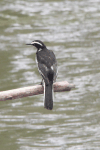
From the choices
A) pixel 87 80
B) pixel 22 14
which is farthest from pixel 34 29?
pixel 87 80

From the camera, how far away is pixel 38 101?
10977mm

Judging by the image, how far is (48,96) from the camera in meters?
6.59

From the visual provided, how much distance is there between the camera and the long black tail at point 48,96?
655 centimetres

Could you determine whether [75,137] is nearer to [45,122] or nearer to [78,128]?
[78,128]

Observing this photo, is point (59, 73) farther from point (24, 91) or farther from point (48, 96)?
point (24, 91)

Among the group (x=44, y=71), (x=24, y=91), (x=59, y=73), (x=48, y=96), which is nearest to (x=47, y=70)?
(x=44, y=71)

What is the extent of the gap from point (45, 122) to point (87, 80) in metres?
2.71

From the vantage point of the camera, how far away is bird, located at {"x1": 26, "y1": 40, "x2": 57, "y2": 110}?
21.6 feet

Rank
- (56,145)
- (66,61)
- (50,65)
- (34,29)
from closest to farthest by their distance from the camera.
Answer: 1. (50,65)
2. (56,145)
3. (66,61)
4. (34,29)

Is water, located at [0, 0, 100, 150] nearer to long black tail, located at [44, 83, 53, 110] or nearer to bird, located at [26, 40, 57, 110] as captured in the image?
bird, located at [26, 40, 57, 110]

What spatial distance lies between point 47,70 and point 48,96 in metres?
0.58

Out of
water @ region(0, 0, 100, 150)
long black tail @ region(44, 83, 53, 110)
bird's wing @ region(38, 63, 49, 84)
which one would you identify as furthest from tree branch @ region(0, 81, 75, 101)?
water @ region(0, 0, 100, 150)

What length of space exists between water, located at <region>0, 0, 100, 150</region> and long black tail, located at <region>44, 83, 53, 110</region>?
245 centimetres

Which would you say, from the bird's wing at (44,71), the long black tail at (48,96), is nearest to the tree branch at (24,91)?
the long black tail at (48,96)
